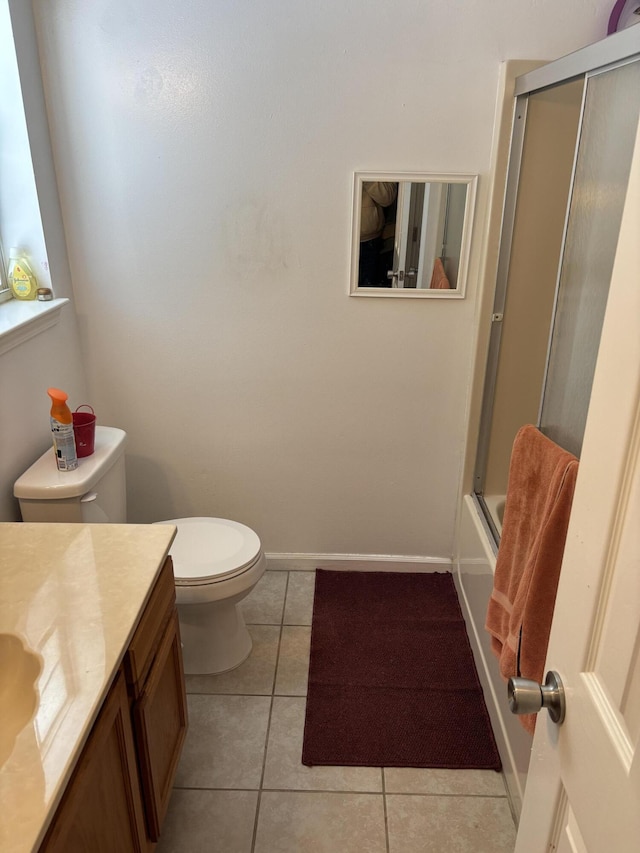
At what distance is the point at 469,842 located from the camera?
1.66 metres

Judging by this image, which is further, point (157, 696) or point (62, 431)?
point (62, 431)

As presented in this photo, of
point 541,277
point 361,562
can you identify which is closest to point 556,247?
point 541,277

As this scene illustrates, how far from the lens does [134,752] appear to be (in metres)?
1.31

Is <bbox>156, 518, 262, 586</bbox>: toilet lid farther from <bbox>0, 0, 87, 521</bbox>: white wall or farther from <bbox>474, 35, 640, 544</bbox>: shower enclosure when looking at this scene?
<bbox>474, 35, 640, 544</bbox>: shower enclosure

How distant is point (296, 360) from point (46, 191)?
1018 millimetres

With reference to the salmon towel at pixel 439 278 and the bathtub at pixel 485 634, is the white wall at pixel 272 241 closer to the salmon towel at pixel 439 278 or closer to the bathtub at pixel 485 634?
the salmon towel at pixel 439 278

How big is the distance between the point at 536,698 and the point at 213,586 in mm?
1301

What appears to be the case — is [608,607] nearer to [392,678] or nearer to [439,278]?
[392,678]

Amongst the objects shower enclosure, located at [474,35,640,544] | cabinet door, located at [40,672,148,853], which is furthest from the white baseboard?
cabinet door, located at [40,672,148,853]

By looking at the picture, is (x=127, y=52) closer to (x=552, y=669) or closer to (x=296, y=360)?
(x=296, y=360)

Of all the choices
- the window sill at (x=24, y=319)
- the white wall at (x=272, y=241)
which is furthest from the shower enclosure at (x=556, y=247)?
the window sill at (x=24, y=319)

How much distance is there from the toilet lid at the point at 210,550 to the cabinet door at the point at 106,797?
72 cm

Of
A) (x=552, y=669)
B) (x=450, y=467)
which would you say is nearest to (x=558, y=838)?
(x=552, y=669)

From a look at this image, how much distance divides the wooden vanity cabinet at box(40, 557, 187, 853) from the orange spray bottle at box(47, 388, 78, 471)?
0.52 metres
